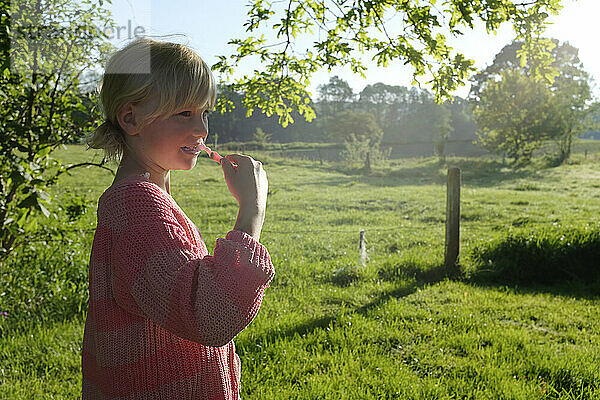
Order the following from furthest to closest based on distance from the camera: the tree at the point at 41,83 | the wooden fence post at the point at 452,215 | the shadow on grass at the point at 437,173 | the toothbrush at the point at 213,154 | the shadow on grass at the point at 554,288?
the shadow on grass at the point at 437,173, the wooden fence post at the point at 452,215, the shadow on grass at the point at 554,288, the tree at the point at 41,83, the toothbrush at the point at 213,154

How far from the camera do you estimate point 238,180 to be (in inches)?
54.5

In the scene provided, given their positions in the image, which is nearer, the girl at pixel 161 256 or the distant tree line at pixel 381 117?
the girl at pixel 161 256

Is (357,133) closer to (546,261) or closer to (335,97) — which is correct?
(335,97)

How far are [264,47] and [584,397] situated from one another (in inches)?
145

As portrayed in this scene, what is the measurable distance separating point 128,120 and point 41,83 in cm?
346

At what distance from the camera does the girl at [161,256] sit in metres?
1.14

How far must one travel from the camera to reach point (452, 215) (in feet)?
21.6

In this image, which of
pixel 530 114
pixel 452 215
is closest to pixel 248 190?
pixel 452 215

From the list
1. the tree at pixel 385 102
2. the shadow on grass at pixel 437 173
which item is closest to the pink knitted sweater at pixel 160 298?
the shadow on grass at pixel 437 173

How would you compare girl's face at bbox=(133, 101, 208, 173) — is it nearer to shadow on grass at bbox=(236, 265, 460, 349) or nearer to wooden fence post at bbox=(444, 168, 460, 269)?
shadow on grass at bbox=(236, 265, 460, 349)

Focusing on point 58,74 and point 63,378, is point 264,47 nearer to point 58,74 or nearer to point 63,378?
point 58,74

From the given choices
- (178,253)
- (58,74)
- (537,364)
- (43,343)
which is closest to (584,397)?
(537,364)

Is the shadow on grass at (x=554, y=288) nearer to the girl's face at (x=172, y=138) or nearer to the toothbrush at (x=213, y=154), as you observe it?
the toothbrush at (x=213, y=154)

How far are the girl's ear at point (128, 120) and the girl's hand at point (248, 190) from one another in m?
0.26
